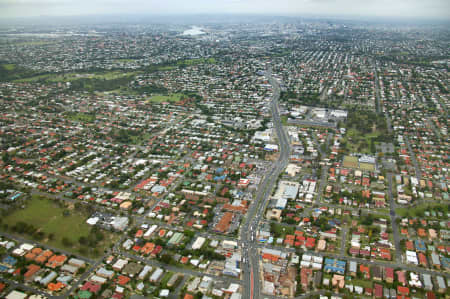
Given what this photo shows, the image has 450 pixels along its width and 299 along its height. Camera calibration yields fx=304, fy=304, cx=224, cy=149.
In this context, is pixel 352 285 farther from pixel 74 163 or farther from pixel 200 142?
pixel 74 163

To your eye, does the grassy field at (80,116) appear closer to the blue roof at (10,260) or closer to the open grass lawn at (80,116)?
the open grass lawn at (80,116)

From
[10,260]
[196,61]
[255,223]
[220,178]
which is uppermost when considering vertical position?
[196,61]

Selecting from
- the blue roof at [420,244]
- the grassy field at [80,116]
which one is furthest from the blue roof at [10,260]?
the grassy field at [80,116]

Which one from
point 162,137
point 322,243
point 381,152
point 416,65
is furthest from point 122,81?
point 416,65

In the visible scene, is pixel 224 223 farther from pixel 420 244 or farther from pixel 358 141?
pixel 358 141

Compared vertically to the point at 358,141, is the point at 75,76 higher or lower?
higher

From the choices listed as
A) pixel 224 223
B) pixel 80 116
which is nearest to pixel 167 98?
pixel 80 116

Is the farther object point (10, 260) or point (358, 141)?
point (358, 141)
